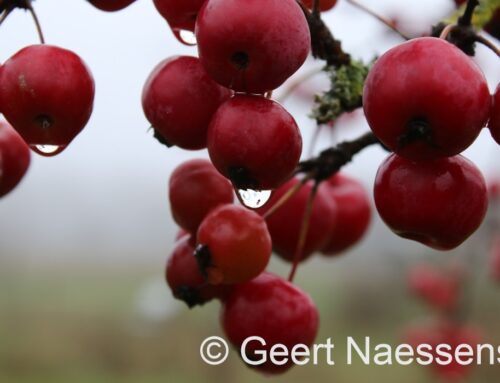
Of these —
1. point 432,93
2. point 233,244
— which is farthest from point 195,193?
point 432,93

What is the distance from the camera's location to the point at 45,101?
0.82m

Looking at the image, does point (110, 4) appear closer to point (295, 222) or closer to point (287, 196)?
point (287, 196)

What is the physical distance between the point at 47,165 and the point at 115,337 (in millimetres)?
5695

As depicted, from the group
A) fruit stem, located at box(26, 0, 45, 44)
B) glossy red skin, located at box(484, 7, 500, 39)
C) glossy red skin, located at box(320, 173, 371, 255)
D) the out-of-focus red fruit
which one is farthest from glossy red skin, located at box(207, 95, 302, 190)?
the out-of-focus red fruit

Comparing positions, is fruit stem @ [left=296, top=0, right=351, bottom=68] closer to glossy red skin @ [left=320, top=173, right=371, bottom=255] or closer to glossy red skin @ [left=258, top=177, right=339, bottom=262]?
glossy red skin @ [left=258, top=177, right=339, bottom=262]

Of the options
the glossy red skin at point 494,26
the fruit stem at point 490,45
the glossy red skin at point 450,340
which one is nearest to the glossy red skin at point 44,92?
the fruit stem at point 490,45

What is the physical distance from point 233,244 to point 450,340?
8.67 feet

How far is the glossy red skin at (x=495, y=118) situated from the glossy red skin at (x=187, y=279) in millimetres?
465

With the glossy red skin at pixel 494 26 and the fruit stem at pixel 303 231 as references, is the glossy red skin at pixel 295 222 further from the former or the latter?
the glossy red skin at pixel 494 26

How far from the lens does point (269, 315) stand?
107 centimetres

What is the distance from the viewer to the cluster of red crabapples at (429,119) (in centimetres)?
74

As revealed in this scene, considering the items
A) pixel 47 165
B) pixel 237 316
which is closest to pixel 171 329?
pixel 47 165

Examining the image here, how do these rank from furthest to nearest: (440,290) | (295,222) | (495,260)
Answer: (440,290)
(495,260)
(295,222)

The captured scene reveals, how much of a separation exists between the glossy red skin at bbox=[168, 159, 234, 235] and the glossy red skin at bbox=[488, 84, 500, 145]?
Result: 17.3 inches
